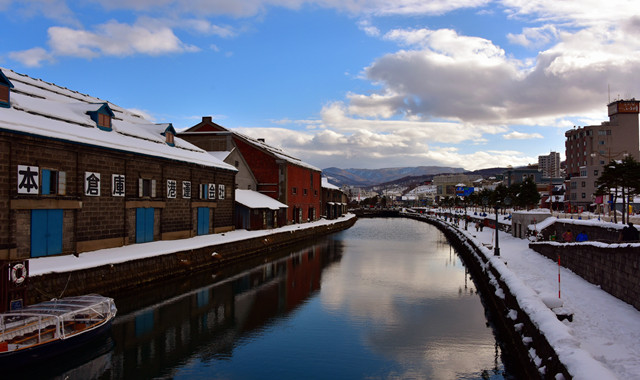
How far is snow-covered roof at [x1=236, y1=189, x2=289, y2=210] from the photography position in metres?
52.4

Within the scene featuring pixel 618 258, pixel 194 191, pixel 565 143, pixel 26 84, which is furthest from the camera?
pixel 565 143

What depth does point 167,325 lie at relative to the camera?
20.2m

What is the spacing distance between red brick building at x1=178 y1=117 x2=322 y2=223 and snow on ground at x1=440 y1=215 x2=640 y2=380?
43.7 meters

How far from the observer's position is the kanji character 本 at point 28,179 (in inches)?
940

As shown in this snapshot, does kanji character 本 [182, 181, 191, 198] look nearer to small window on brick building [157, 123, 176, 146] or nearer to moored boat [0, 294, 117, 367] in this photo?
small window on brick building [157, 123, 176, 146]

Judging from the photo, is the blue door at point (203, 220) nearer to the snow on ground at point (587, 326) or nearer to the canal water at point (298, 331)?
the canal water at point (298, 331)

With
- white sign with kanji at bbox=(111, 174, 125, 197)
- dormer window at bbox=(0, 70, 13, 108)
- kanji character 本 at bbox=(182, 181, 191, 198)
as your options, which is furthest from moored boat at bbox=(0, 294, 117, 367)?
kanji character 本 at bbox=(182, 181, 191, 198)

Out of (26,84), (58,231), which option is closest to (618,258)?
(58,231)

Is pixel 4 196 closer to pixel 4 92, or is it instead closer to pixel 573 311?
pixel 4 92

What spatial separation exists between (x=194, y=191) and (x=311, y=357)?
94.9ft

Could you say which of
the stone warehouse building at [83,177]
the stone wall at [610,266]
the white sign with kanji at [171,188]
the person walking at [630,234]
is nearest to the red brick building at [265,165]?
the stone warehouse building at [83,177]

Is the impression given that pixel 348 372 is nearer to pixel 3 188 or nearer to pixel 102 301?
pixel 102 301

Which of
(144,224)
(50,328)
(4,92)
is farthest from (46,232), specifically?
(50,328)

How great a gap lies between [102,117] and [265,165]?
3273cm
